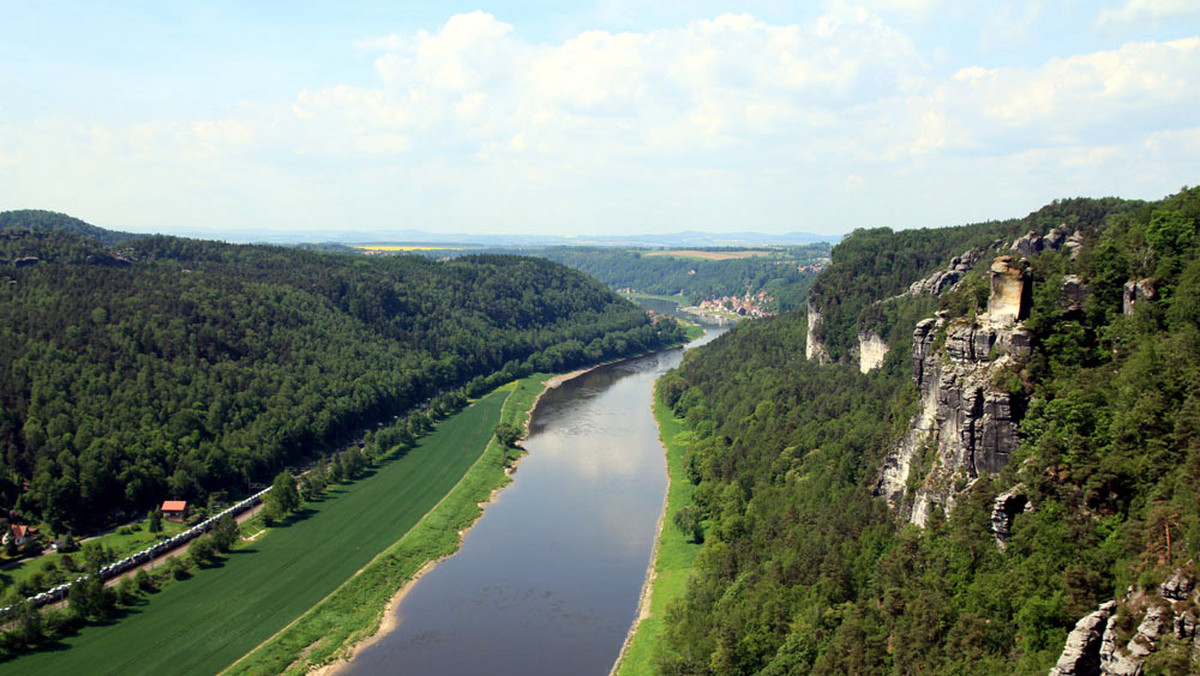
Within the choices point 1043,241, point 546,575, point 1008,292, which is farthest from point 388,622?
point 1043,241

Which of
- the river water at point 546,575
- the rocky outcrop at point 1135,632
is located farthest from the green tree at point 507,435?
the rocky outcrop at point 1135,632

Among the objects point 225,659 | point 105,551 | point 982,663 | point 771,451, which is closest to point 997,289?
point 982,663

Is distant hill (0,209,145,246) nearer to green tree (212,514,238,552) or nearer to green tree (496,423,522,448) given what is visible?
green tree (496,423,522,448)

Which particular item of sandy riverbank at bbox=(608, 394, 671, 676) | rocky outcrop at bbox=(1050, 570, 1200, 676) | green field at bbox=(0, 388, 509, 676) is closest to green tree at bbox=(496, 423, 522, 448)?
green field at bbox=(0, 388, 509, 676)

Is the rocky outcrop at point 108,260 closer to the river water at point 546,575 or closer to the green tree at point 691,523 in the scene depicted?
the river water at point 546,575

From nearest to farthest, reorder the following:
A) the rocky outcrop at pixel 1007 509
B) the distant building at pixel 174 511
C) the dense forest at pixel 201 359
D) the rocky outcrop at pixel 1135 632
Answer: the rocky outcrop at pixel 1135 632 → the rocky outcrop at pixel 1007 509 → the distant building at pixel 174 511 → the dense forest at pixel 201 359

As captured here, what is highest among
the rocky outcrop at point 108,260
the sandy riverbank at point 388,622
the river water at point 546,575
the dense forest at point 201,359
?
the rocky outcrop at point 108,260

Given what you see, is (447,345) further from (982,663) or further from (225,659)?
(982,663)

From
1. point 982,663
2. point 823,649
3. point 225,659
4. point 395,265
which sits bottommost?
point 225,659
